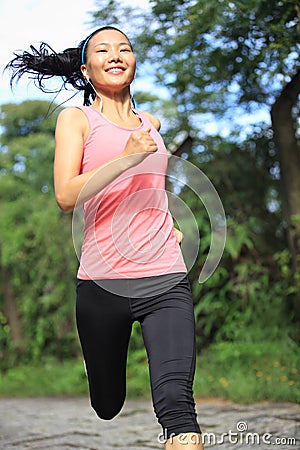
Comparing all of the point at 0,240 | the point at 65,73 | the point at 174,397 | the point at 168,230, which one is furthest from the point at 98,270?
the point at 0,240

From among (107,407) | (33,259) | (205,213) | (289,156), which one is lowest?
(33,259)

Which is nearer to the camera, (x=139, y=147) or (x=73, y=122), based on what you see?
(x=139, y=147)

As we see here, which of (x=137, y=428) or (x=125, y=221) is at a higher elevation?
(x=125, y=221)

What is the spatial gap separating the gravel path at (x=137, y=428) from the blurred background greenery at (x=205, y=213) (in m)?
0.47

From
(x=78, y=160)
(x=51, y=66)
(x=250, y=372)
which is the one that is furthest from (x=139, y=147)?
(x=250, y=372)

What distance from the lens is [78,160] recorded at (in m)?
2.50

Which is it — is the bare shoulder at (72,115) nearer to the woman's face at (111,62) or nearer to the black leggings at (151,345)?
the woman's face at (111,62)

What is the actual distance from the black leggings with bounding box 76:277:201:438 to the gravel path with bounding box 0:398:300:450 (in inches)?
60.7

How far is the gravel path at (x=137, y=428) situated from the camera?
4.25 metres

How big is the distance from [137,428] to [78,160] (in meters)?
2.86

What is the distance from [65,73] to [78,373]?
14.8 ft

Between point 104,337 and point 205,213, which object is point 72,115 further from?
point 205,213

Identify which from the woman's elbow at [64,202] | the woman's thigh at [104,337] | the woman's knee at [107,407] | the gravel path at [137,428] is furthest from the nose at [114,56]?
the gravel path at [137,428]

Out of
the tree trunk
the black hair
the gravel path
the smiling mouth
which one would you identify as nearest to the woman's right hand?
the smiling mouth
